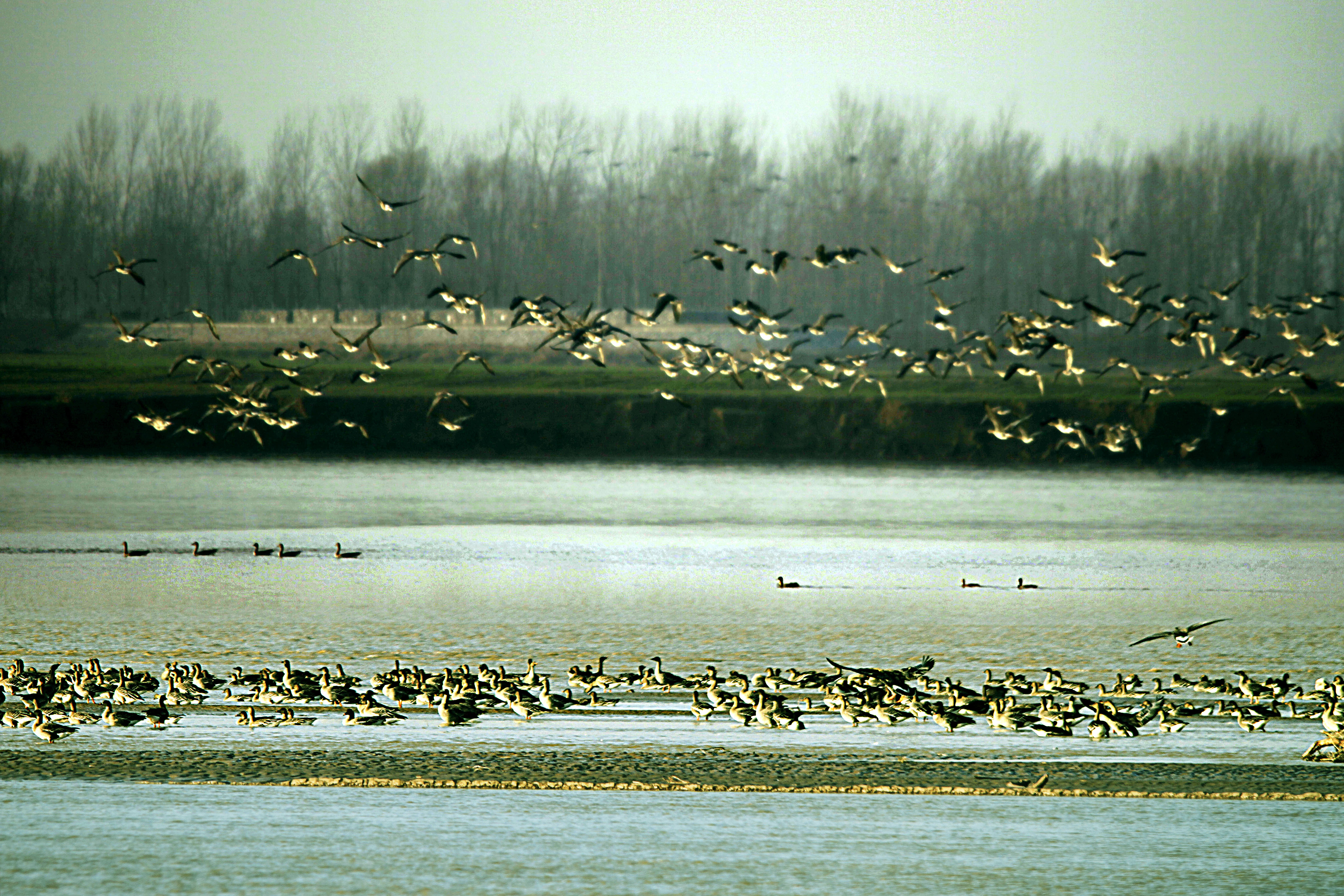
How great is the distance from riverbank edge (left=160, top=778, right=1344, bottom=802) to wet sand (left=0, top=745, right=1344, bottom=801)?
10 millimetres

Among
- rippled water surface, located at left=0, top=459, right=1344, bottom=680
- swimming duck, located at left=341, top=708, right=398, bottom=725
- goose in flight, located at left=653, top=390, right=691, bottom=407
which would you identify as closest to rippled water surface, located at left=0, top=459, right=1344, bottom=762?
rippled water surface, located at left=0, top=459, right=1344, bottom=680

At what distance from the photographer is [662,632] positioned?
55.8 feet

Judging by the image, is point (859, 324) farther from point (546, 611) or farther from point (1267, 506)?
point (546, 611)

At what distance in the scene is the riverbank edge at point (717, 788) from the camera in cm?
1008

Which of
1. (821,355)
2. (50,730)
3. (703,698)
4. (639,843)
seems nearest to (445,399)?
(821,355)

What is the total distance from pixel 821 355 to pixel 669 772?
199ft

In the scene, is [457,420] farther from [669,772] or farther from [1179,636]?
[669,772]

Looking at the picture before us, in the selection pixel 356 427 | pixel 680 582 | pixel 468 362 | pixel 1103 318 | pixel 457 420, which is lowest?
pixel 680 582

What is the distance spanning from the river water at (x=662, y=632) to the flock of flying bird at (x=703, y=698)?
0.21 m

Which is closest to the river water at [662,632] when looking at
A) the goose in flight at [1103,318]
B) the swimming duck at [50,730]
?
the swimming duck at [50,730]

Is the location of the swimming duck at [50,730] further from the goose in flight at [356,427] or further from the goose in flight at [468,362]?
the goose in flight at [356,427]

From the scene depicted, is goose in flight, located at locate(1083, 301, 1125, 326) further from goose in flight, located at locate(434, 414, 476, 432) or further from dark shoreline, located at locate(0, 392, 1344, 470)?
goose in flight, located at locate(434, 414, 476, 432)

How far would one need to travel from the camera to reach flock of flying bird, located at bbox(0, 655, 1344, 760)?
11992 mm

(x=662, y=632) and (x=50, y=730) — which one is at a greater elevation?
(x=662, y=632)
